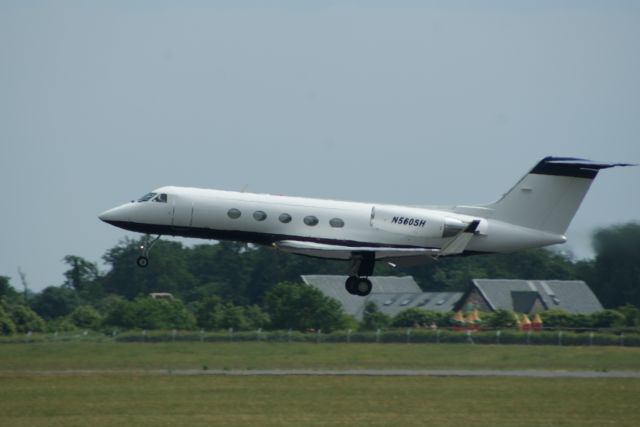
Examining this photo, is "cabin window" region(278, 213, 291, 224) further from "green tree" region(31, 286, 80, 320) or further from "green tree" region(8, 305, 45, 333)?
"green tree" region(31, 286, 80, 320)

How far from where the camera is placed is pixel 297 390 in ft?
139

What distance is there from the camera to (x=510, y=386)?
44062 mm

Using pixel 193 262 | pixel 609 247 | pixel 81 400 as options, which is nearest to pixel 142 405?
pixel 81 400

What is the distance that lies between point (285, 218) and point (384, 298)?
50224 millimetres

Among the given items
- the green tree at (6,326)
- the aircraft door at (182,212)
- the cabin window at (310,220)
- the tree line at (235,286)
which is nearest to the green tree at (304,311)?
the tree line at (235,286)

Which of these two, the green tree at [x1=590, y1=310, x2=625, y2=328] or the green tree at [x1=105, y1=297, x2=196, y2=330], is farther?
the green tree at [x1=105, y1=297, x2=196, y2=330]

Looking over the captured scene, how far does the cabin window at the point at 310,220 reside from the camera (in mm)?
44219

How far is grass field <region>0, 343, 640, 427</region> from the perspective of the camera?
37219 millimetres

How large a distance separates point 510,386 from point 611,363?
9.50m

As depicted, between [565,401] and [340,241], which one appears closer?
[565,401]

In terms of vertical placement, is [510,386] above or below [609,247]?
below

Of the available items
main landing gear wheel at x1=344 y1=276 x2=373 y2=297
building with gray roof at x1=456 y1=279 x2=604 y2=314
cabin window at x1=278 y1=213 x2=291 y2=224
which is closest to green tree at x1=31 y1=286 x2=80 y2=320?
building with gray roof at x1=456 y1=279 x2=604 y2=314

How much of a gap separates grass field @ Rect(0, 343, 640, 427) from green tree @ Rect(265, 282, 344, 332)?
553 inches

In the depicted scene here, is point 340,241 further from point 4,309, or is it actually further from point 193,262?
point 193,262
